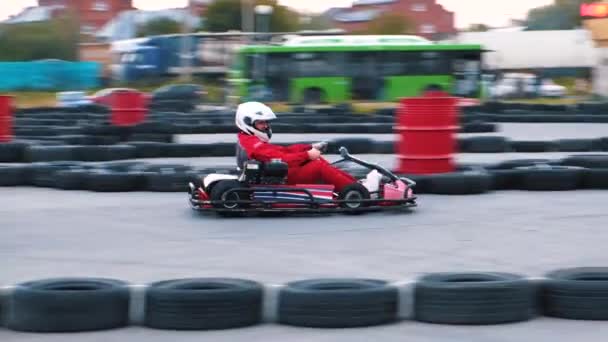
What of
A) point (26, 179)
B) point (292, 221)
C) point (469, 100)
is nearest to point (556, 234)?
point (292, 221)

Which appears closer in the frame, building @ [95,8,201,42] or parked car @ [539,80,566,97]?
parked car @ [539,80,566,97]

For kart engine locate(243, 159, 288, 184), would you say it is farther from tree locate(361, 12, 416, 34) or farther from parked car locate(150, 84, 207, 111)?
tree locate(361, 12, 416, 34)

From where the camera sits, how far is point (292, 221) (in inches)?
411

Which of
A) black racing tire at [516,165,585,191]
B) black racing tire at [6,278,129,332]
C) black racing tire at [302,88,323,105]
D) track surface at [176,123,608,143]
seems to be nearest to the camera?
black racing tire at [6,278,129,332]

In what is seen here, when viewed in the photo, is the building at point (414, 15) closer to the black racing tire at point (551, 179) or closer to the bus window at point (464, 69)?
the bus window at point (464, 69)

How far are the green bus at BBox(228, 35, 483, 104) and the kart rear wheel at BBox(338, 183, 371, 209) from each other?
25116 millimetres

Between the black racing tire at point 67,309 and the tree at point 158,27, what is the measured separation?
71.3 metres

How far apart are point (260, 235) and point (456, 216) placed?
210 centimetres

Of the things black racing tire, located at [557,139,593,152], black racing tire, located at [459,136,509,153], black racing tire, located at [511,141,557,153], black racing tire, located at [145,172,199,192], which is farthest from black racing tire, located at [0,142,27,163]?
black racing tire, located at [557,139,593,152]

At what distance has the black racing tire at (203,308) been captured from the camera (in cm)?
612

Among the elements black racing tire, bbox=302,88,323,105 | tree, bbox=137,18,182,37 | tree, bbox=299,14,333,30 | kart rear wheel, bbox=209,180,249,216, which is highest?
tree, bbox=299,14,333,30

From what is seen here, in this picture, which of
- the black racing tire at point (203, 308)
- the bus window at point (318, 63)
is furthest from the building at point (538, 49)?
the black racing tire at point (203, 308)

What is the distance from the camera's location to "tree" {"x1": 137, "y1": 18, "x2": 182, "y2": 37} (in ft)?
252

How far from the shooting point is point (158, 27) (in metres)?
76.8
